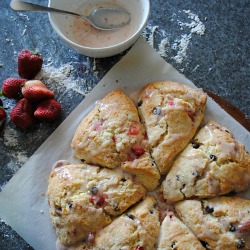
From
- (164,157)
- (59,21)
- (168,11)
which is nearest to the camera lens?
(164,157)

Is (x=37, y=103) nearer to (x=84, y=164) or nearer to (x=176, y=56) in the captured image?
(x=84, y=164)

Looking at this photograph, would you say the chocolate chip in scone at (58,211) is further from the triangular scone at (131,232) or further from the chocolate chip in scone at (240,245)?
the chocolate chip in scone at (240,245)

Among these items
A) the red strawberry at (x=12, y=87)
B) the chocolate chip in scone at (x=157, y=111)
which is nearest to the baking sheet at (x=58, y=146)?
the chocolate chip in scone at (x=157, y=111)

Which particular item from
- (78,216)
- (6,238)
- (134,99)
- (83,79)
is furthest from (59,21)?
(6,238)


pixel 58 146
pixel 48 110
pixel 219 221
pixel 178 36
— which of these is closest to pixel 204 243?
pixel 219 221

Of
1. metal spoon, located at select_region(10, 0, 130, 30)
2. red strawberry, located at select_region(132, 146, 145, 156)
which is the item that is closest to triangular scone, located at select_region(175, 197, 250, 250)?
red strawberry, located at select_region(132, 146, 145, 156)
